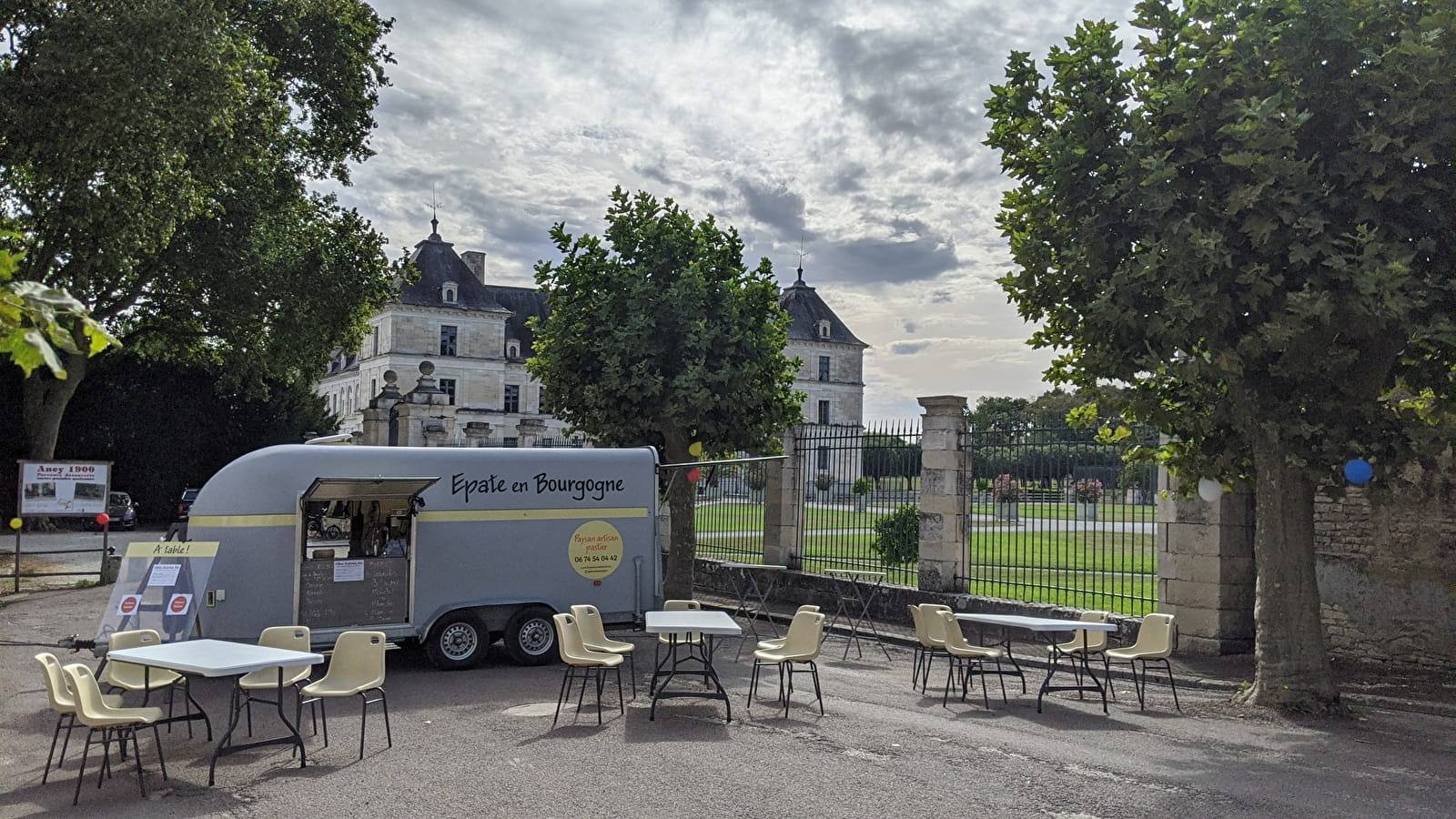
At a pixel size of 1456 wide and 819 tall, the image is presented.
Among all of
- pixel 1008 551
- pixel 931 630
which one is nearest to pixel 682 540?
pixel 1008 551

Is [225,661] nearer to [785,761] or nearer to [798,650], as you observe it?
[785,761]

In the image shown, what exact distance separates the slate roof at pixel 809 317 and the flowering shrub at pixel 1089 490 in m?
65.3

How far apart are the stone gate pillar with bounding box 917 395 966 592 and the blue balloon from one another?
6.29 meters

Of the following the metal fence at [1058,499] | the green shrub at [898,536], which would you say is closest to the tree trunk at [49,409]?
the green shrub at [898,536]

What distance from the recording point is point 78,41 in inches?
630

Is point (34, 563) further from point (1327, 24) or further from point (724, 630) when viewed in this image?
point (1327, 24)

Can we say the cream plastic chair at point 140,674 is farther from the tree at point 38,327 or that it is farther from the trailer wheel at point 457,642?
the tree at point 38,327

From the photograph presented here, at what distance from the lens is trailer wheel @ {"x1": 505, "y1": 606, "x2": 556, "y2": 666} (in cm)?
1229

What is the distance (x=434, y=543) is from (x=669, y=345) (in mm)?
5383

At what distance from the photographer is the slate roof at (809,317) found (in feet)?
263

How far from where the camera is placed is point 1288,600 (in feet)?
32.8

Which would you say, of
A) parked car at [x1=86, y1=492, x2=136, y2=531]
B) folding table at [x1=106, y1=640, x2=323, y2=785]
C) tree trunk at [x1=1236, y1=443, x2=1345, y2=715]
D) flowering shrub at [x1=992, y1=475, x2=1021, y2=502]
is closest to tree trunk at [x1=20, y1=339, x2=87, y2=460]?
parked car at [x1=86, y1=492, x2=136, y2=531]

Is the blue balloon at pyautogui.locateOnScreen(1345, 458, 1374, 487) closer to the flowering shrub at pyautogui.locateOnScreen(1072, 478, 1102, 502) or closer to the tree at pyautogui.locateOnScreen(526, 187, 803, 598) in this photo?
the flowering shrub at pyautogui.locateOnScreen(1072, 478, 1102, 502)

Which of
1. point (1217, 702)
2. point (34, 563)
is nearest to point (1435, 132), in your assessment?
point (1217, 702)
